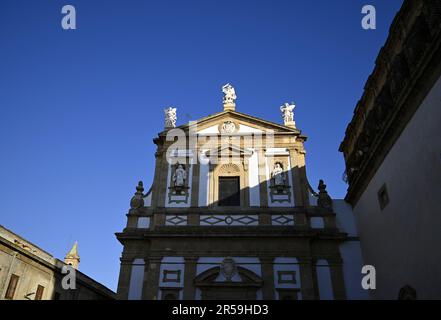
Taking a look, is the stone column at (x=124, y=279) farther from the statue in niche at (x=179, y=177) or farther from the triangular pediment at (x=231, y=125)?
the triangular pediment at (x=231, y=125)

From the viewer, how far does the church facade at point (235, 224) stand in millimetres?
14875

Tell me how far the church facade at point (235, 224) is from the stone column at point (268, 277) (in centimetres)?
4

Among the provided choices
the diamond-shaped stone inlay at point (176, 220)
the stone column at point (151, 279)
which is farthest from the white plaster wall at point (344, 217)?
the stone column at point (151, 279)

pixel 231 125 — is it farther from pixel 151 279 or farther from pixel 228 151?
pixel 151 279

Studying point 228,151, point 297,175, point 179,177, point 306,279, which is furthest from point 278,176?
point 306,279

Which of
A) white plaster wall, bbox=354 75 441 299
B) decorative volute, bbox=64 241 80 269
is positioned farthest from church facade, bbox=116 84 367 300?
decorative volute, bbox=64 241 80 269

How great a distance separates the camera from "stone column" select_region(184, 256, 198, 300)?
14.7 m

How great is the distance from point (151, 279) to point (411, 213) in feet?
31.3

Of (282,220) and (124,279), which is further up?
(282,220)

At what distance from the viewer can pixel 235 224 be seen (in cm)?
1612

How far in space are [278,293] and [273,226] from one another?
2.64 m

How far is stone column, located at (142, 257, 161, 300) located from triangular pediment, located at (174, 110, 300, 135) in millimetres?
6564
